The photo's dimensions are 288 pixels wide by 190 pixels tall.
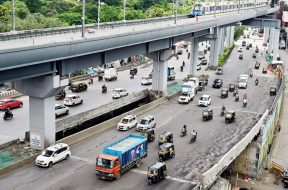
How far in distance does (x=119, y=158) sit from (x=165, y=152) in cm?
681

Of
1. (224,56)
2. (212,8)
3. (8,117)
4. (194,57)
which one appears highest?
(212,8)

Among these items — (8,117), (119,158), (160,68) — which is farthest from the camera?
(160,68)

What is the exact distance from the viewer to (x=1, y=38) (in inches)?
1761

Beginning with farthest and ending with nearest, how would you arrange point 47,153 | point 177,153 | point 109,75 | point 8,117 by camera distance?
1. point 109,75
2. point 8,117
3. point 177,153
4. point 47,153

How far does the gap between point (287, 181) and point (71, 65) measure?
26.4 m

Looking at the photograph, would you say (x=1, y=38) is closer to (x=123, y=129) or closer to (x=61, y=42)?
(x=61, y=42)

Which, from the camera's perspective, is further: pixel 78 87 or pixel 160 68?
pixel 78 87

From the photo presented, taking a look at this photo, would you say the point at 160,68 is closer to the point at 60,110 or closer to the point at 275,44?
the point at 60,110

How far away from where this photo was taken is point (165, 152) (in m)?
46.8

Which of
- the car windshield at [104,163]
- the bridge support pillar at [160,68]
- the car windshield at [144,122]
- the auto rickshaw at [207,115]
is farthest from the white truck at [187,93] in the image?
the car windshield at [104,163]

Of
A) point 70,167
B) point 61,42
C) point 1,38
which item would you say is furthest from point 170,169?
point 1,38

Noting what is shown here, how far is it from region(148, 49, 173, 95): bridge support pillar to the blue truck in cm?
3207

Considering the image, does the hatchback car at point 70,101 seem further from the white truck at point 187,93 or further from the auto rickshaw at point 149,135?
the auto rickshaw at point 149,135

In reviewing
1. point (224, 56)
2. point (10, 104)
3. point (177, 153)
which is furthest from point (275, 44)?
point (177, 153)
